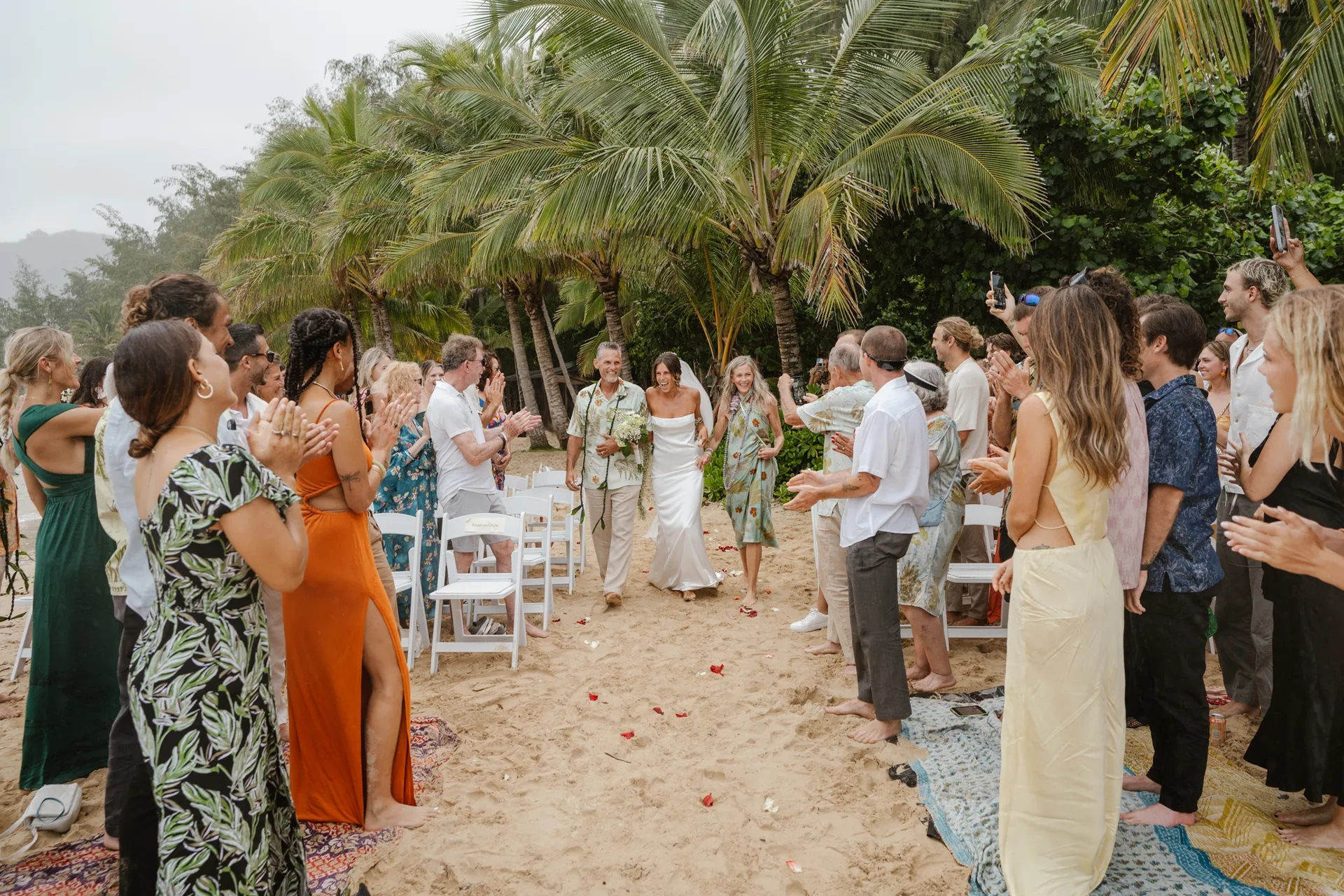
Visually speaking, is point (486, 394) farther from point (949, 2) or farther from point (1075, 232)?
point (949, 2)

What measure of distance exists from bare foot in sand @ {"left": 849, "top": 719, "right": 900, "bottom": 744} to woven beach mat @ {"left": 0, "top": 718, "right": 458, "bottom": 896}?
2.42 m

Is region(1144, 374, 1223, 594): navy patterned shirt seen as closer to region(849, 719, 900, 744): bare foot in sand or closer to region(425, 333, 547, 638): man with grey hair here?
region(849, 719, 900, 744): bare foot in sand

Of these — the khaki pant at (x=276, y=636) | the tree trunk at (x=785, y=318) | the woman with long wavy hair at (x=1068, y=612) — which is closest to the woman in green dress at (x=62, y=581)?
the khaki pant at (x=276, y=636)

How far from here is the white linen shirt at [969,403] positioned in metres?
5.74

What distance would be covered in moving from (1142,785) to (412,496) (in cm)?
535

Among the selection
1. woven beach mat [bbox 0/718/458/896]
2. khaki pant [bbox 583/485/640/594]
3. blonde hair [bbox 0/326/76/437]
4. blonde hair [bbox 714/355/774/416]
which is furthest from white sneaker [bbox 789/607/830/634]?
blonde hair [bbox 0/326/76/437]

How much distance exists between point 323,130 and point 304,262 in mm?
5205

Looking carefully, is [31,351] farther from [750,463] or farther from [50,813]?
[750,463]

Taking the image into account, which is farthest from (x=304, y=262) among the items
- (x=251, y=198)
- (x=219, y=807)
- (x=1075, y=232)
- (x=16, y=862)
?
(x=219, y=807)

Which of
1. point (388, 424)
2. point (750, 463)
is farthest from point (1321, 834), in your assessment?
point (750, 463)

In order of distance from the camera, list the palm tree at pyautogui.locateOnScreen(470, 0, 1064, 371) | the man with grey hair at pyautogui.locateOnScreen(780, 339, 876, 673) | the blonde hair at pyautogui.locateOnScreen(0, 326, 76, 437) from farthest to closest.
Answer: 1. the palm tree at pyautogui.locateOnScreen(470, 0, 1064, 371)
2. the man with grey hair at pyautogui.locateOnScreen(780, 339, 876, 673)
3. the blonde hair at pyautogui.locateOnScreen(0, 326, 76, 437)

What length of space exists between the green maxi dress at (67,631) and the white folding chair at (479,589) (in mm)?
1985

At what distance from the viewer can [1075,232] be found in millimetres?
9602

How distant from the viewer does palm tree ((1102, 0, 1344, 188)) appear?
5172 mm
